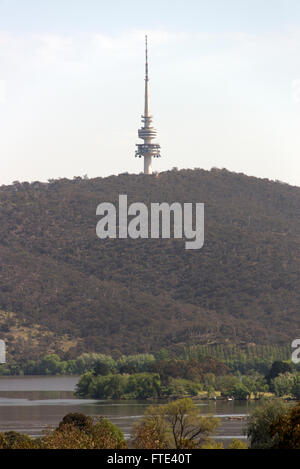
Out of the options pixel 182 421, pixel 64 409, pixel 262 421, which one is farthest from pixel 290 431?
pixel 64 409

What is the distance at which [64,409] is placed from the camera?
117500mm

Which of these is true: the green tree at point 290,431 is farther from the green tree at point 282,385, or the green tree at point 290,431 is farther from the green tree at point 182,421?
the green tree at point 282,385

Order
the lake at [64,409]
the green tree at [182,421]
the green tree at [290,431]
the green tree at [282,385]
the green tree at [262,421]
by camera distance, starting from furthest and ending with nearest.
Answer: the green tree at [282,385] → the lake at [64,409] → the green tree at [182,421] → the green tree at [262,421] → the green tree at [290,431]

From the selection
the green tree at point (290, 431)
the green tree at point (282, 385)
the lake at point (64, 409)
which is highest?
the green tree at point (282, 385)

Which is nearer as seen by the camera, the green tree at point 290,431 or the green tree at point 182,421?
the green tree at point 290,431

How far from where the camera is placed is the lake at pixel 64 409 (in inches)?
3799

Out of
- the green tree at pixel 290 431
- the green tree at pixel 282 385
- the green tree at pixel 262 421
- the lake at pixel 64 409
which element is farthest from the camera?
the green tree at pixel 282 385

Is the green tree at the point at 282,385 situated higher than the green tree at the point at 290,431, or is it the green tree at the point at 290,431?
the green tree at the point at 282,385

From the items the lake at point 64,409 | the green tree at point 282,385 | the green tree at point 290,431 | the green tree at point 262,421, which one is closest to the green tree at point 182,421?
the green tree at point 262,421

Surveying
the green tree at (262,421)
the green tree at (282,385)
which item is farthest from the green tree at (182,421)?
the green tree at (282,385)

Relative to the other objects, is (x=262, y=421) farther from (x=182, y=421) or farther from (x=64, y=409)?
(x=64, y=409)
